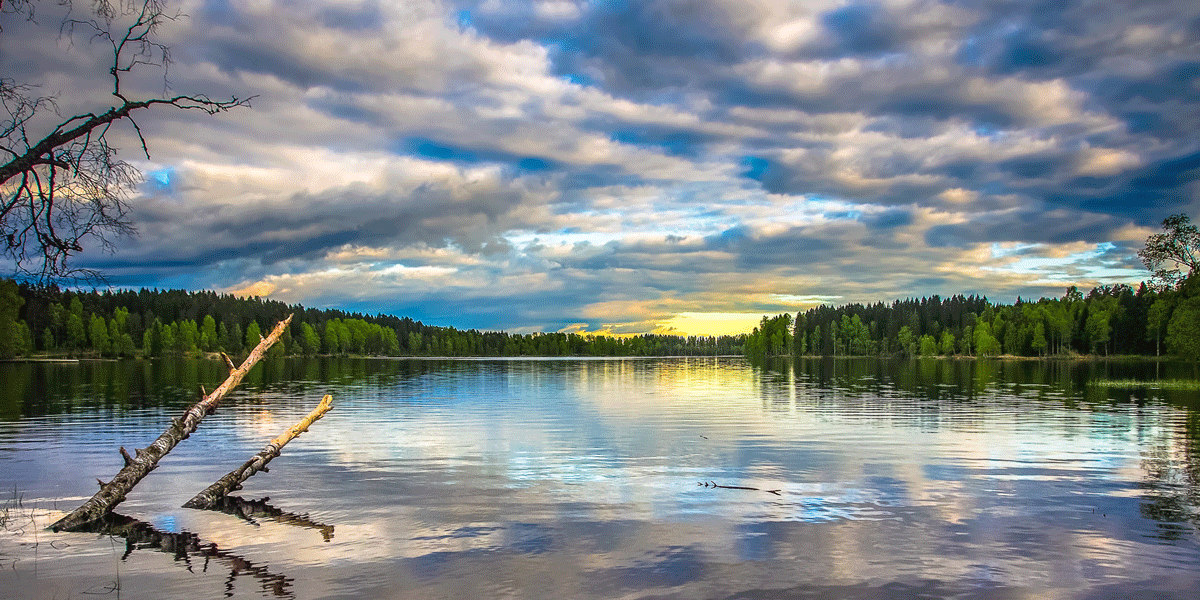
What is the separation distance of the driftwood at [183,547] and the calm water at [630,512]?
9cm

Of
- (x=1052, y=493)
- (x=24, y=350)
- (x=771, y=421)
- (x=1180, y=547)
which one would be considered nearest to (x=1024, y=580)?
(x=1180, y=547)

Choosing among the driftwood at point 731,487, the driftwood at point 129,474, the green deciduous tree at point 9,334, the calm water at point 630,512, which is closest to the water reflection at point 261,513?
the calm water at point 630,512

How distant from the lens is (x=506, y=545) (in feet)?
56.9

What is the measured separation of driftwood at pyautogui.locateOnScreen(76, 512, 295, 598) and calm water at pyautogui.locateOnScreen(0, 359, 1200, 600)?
85mm

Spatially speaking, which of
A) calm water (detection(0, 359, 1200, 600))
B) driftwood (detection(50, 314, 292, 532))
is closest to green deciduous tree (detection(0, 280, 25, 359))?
calm water (detection(0, 359, 1200, 600))

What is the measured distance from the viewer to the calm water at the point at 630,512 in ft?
48.3

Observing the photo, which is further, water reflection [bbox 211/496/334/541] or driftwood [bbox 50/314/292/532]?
water reflection [bbox 211/496/334/541]

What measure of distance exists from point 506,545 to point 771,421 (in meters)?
32.9

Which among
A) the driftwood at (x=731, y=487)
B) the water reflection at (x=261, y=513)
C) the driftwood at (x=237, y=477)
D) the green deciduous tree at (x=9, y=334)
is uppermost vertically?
the green deciduous tree at (x=9, y=334)

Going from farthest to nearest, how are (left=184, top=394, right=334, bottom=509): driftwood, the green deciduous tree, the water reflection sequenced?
the green deciduous tree → (left=184, top=394, right=334, bottom=509): driftwood → the water reflection

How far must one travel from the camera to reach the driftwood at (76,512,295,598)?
14641 mm

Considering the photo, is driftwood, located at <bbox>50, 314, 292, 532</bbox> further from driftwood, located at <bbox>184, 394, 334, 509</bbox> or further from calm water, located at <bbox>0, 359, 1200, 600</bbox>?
driftwood, located at <bbox>184, 394, 334, 509</bbox>

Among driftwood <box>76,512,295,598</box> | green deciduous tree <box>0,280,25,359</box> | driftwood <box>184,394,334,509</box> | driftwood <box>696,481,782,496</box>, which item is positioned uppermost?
green deciduous tree <box>0,280,25,359</box>

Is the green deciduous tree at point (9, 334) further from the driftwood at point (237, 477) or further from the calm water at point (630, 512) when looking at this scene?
the driftwood at point (237, 477)
